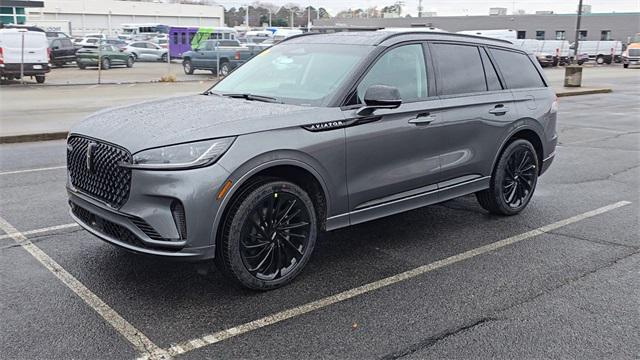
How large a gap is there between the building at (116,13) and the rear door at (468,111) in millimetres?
74386

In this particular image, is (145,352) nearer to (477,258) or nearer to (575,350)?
(575,350)

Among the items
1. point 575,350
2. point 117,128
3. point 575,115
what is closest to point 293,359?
point 575,350

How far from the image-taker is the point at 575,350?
11.4 ft

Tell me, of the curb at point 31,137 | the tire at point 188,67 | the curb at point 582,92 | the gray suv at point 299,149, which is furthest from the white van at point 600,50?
the gray suv at point 299,149

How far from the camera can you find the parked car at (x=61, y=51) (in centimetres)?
3225

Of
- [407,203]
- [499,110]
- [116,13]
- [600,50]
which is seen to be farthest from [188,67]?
[116,13]

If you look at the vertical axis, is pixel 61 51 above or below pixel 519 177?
above

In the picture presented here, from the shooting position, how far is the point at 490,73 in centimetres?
592

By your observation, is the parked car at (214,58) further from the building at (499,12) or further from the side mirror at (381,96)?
the building at (499,12)

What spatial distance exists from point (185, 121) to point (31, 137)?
8.33m

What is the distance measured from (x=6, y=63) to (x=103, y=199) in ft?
66.7

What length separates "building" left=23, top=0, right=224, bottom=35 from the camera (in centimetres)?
8169

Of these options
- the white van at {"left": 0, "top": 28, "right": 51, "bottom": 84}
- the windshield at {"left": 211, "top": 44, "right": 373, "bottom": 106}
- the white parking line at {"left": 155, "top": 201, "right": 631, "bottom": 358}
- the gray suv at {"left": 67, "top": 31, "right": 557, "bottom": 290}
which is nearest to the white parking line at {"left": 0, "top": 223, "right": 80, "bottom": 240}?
the gray suv at {"left": 67, "top": 31, "right": 557, "bottom": 290}

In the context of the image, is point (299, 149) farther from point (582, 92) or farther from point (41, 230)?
point (582, 92)
